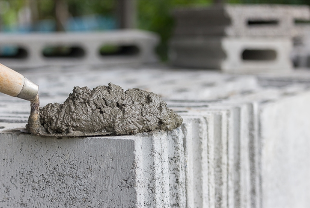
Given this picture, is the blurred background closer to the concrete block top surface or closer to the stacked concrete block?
the stacked concrete block

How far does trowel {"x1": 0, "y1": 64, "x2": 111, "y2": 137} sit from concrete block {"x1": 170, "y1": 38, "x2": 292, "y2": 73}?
4672 millimetres

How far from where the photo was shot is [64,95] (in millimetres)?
4059

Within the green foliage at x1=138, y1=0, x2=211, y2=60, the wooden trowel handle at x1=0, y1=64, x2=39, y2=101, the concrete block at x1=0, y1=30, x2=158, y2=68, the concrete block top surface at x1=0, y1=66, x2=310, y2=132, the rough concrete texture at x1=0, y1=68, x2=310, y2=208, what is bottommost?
the rough concrete texture at x1=0, y1=68, x2=310, y2=208

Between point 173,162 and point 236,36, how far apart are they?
15.4 ft

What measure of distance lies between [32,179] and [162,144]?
2.14 ft

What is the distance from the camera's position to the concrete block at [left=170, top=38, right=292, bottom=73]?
22.5 ft

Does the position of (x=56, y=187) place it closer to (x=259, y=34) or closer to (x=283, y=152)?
(x=283, y=152)

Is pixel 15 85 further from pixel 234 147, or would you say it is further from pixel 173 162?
pixel 234 147

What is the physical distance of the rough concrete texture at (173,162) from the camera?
2.31m

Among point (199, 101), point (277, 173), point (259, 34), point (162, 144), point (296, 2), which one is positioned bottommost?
point (277, 173)

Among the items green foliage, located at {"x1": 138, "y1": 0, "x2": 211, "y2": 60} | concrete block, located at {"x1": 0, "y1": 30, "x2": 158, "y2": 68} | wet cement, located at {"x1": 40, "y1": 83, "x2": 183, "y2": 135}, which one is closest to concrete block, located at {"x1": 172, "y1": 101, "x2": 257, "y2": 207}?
wet cement, located at {"x1": 40, "y1": 83, "x2": 183, "y2": 135}

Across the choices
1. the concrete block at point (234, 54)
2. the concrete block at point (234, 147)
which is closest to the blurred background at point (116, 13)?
the concrete block at point (234, 54)

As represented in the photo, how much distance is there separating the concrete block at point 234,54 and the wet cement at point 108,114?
4.44 meters

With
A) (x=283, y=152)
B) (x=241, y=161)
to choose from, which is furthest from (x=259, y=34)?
(x=241, y=161)
